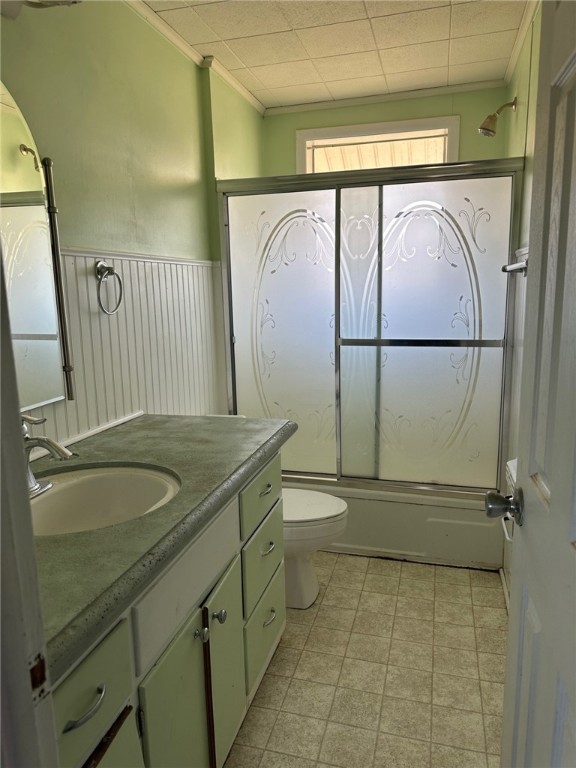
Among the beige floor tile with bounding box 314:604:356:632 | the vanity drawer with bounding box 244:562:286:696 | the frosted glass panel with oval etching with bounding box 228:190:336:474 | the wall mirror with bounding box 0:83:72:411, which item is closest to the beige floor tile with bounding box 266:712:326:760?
the vanity drawer with bounding box 244:562:286:696

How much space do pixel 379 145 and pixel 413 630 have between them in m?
2.86

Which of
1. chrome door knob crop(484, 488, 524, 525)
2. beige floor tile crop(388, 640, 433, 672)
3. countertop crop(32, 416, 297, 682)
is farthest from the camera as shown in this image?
beige floor tile crop(388, 640, 433, 672)

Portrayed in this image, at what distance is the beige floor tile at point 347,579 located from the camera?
266 centimetres

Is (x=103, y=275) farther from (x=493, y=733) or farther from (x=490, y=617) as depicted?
(x=490, y=617)

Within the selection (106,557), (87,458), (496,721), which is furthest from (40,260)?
(496,721)

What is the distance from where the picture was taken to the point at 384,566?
9.31 feet

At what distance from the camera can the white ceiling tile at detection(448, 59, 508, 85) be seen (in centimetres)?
284

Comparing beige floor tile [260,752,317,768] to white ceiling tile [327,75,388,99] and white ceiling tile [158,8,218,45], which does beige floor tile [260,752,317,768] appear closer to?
white ceiling tile [158,8,218,45]

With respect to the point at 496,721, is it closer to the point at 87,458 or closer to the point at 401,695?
the point at 401,695

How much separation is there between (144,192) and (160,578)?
1.70m

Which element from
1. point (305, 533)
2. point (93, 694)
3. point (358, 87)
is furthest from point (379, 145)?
point (93, 694)

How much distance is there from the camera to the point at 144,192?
7.47 feet

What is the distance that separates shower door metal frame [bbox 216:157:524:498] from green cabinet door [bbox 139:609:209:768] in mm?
1751

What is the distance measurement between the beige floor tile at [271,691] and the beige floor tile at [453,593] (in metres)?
0.91
